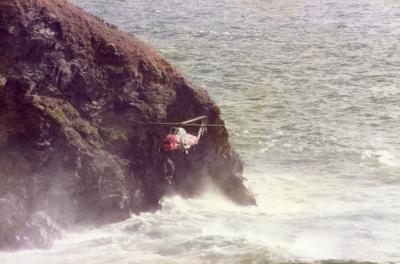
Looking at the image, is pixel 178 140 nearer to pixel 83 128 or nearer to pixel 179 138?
pixel 179 138

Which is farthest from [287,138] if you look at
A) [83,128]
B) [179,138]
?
[83,128]

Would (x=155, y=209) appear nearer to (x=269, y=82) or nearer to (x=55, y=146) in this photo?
(x=55, y=146)

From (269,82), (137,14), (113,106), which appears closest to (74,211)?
(113,106)

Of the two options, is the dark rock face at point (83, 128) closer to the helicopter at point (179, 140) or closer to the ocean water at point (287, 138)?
the helicopter at point (179, 140)

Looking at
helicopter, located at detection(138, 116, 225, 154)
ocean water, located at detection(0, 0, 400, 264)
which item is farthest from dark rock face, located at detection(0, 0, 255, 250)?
ocean water, located at detection(0, 0, 400, 264)

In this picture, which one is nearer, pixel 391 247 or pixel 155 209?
pixel 391 247

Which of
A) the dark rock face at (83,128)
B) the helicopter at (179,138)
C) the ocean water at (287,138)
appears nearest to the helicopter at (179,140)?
the helicopter at (179,138)
